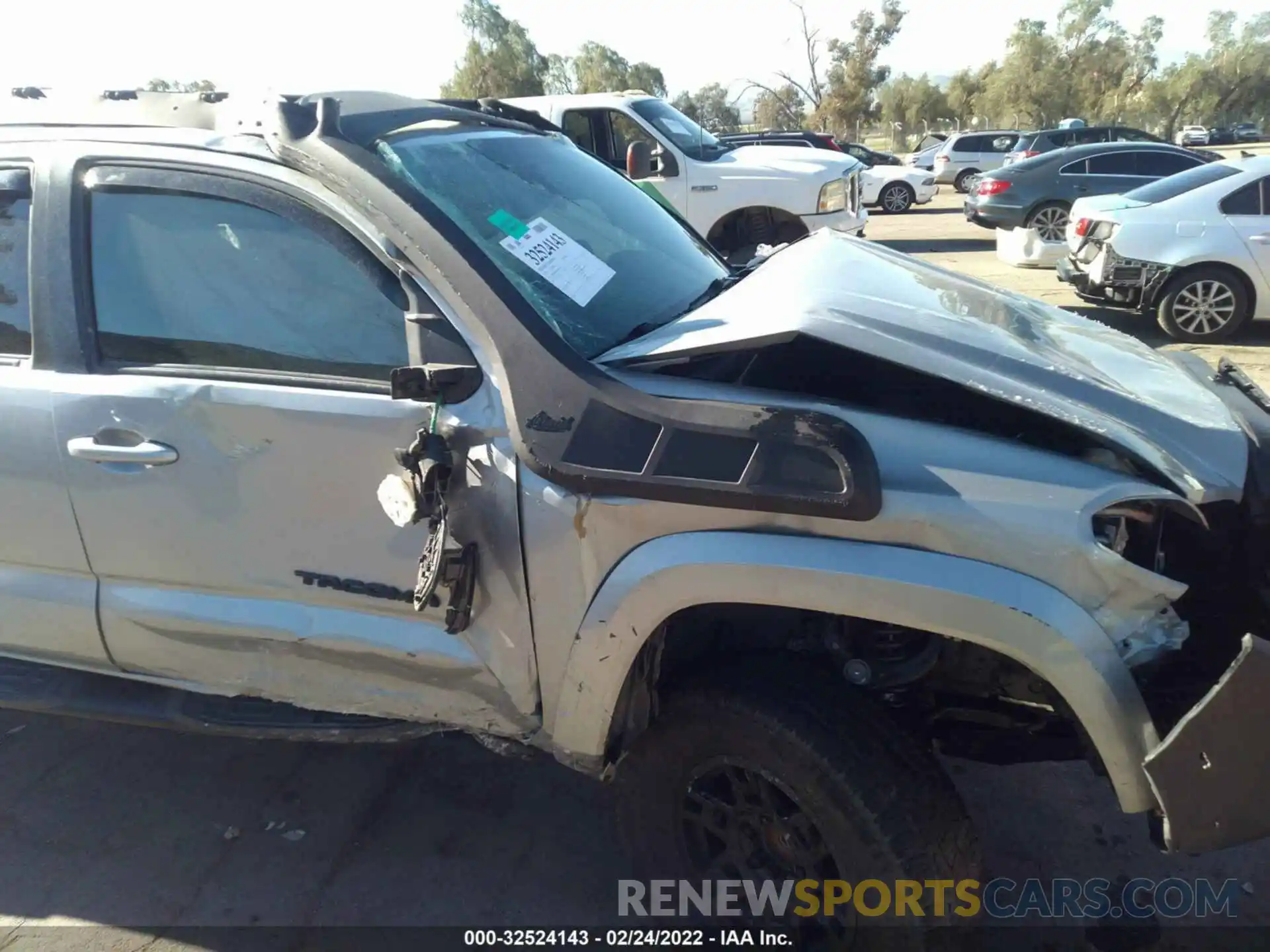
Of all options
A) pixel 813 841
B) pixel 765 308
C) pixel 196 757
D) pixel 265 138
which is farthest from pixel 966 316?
pixel 196 757

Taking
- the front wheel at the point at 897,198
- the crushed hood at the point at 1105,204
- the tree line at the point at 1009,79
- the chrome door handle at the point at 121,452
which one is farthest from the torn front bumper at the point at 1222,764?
the tree line at the point at 1009,79

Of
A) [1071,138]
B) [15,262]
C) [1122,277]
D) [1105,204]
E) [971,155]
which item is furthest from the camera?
[971,155]

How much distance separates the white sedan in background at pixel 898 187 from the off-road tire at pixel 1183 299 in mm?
13301

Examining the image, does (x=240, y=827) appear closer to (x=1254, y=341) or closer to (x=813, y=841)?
(x=813, y=841)

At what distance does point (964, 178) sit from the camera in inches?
964

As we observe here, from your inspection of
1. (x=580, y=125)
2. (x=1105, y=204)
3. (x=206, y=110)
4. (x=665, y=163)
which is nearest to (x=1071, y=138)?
(x=1105, y=204)

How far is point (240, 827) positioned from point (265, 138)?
202 cm

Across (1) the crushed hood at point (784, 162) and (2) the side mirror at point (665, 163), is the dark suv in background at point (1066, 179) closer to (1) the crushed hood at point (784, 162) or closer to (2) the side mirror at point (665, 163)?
(1) the crushed hood at point (784, 162)

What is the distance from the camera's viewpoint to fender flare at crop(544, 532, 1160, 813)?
5.61ft

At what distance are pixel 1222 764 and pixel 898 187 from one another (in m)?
20.6

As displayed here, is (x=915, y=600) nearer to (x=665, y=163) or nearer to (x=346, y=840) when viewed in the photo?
(x=346, y=840)

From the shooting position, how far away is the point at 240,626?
2393 millimetres

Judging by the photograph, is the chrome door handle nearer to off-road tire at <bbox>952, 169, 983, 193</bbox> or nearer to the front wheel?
the front wheel

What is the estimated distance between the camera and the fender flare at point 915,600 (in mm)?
1709
